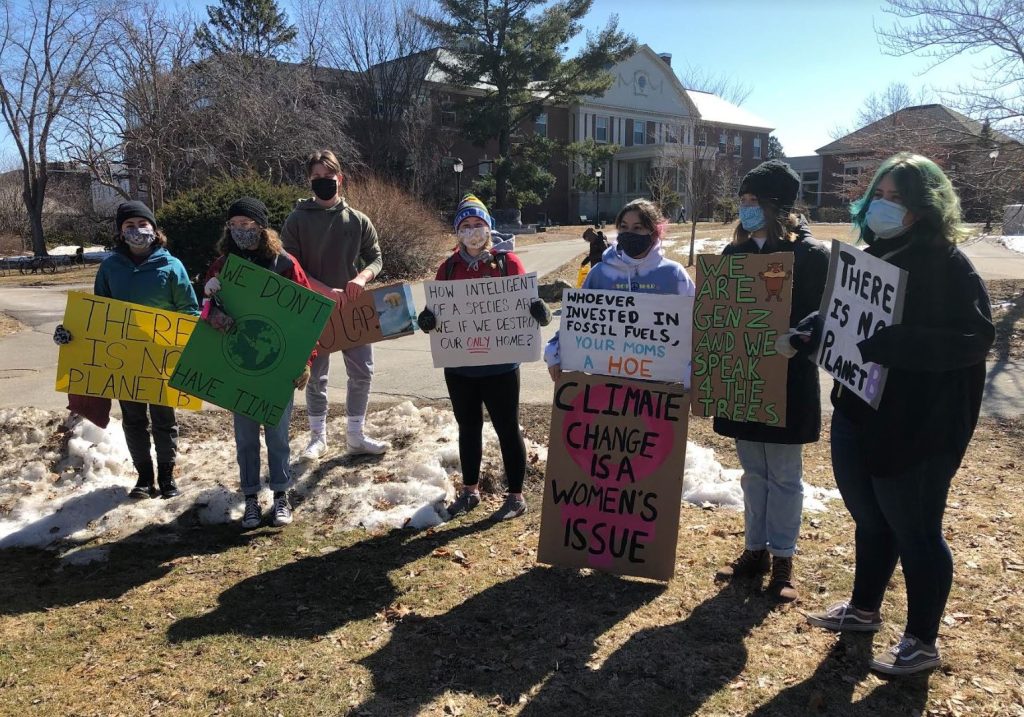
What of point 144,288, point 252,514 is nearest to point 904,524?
point 252,514

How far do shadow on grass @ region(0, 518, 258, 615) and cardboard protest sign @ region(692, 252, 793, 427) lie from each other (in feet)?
9.73

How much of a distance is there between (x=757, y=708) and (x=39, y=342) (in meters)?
12.0

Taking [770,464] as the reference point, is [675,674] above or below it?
below

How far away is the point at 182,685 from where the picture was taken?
3182mm

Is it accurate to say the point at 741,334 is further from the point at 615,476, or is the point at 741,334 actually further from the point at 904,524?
the point at 904,524

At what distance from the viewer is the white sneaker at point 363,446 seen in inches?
230

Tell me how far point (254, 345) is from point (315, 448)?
1.63 metres

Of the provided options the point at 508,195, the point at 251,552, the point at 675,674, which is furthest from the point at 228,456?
the point at 508,195

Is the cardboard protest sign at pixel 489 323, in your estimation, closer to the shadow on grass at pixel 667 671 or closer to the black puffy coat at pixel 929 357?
the shadow on grass at pixel 667 671

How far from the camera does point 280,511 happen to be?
4.85 metres

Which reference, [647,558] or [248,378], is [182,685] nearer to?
[248,378]

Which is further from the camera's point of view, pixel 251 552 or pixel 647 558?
pixel 251 552

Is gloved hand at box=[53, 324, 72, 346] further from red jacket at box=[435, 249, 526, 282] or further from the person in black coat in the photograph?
the person in black coat

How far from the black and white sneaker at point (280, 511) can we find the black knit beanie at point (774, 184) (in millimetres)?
3371
